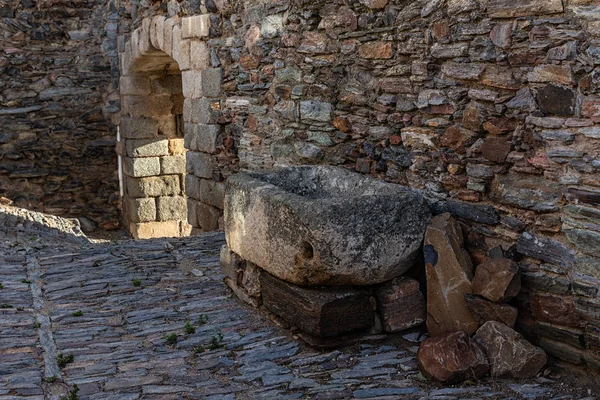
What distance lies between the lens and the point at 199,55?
7.35m

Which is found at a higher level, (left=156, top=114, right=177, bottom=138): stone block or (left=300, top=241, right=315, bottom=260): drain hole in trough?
(left=156, top=114, right=177, bottom=138): stone block

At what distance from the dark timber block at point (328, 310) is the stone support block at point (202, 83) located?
3.51 meters

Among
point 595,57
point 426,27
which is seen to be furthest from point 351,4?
point 595,57

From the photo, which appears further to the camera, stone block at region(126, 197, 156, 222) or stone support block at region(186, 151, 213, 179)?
stone block at region(126, 197, 156, 222)

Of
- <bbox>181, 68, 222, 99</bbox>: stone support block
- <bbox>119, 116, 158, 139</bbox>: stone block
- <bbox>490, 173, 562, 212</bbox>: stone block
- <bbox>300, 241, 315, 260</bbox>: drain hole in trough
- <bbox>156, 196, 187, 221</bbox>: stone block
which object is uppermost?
<bbox>181, 68, 222, 99</bbox>: stone support block

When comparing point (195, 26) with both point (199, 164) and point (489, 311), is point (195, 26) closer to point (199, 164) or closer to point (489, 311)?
point (199, 164)

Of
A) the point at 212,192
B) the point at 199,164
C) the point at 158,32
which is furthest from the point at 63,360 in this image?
the point at 158,32

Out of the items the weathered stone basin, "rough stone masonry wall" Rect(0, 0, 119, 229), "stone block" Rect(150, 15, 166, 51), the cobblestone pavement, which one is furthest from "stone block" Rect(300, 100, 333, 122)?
"rough stone masonry wall" Rect(0, 0, 119, 229)

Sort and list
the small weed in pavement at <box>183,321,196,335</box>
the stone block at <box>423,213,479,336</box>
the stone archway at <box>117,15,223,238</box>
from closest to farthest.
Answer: the stone block at <box>423,213,479,336</box> < the small weed in pavement at <box>183,321,196,335</box> < the stone archway at <box>117,15,223,238</box>

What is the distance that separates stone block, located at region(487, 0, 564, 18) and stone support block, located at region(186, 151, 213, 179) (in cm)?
409

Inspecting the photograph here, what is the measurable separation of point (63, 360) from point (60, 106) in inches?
290

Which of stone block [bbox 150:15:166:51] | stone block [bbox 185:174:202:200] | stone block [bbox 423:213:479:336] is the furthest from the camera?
stone block [bbox 150:15:166:51]

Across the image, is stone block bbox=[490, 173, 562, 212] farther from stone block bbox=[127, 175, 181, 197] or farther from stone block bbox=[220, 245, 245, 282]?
stone block bbox=[127, 175, 181, 197]

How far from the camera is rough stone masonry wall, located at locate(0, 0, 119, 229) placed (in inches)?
404
